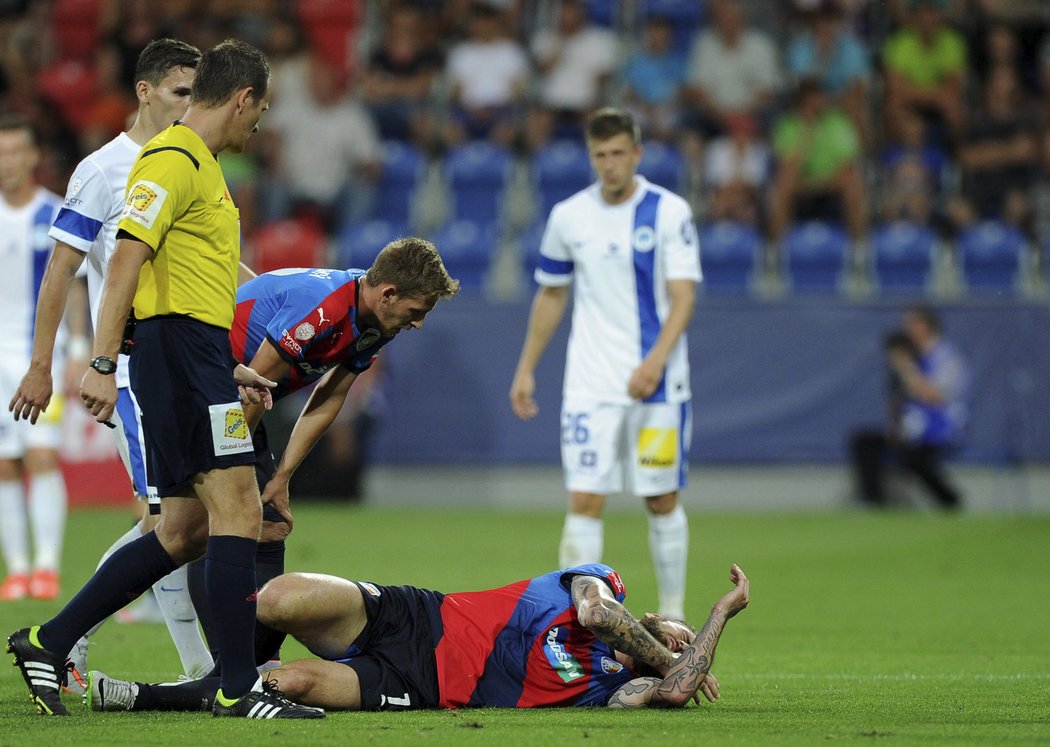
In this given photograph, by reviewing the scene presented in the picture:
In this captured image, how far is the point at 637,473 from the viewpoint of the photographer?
833cm

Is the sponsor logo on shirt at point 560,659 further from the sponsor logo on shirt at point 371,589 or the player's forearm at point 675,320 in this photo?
the player's forearm at point 675,320

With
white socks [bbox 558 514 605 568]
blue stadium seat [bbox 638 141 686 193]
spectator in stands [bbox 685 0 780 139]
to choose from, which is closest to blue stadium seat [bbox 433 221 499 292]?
blue stadium seat [bbox 638 141 686 193]

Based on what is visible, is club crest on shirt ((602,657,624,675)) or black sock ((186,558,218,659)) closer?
club crest on shirt ((602,657,624,675))

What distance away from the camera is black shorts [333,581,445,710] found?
550cm

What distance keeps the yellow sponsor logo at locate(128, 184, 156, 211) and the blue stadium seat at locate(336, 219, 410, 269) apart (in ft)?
35.8

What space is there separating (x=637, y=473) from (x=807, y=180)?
9.81 metres

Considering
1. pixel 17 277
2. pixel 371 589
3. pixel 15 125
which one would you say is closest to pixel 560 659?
pixel 371 589

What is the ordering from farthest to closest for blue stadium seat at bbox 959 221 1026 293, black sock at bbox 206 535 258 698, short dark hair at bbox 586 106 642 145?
blue stadium seat at bbox 959 221 1026 293, short dark hair at bbox 586 106 642 145, black sock at bbox 206 535 258 698

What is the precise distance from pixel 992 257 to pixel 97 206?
12420 millimetres

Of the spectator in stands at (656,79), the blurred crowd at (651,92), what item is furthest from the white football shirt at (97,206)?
the spectator in stands at (656,79)

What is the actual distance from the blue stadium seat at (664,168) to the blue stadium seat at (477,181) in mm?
1683

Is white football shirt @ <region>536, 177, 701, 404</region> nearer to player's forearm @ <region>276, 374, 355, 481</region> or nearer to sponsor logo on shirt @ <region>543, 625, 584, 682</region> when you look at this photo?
player's forearm @ <region>276, 374, 355, 481</region>

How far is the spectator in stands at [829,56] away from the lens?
60.0 feet

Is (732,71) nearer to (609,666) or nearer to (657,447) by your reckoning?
(657,447)
